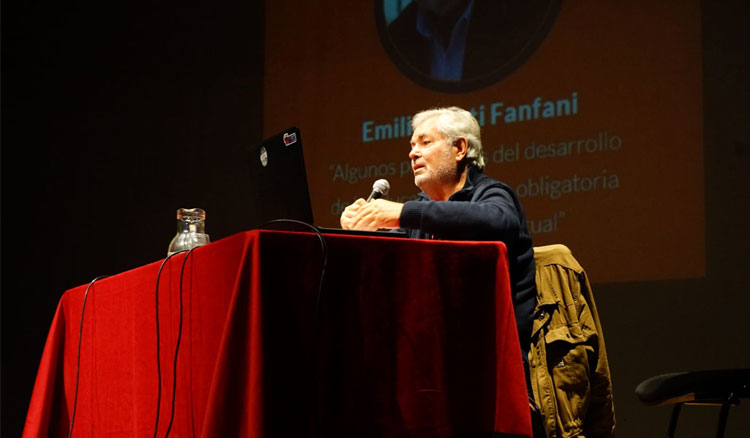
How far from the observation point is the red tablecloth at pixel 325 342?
4.17 ft

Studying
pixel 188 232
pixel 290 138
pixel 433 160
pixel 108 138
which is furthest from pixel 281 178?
pixel 108 138

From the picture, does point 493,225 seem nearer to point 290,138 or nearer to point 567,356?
point 567,356

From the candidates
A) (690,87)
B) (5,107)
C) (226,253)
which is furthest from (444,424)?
(5,107)

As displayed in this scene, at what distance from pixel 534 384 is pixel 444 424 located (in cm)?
42

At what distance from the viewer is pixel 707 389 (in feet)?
4.89

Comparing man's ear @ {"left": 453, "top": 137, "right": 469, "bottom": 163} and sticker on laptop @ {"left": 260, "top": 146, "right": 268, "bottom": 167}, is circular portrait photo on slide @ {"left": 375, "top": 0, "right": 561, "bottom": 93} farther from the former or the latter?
sticker on laptop @ {"left": 260, "top": 146, "right": 268, "bottom": 167}

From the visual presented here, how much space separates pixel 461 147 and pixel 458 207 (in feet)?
2.17

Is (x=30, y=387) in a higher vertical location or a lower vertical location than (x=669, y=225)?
lower

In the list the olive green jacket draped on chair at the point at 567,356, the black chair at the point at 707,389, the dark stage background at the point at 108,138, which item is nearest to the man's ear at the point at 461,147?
the olive green jacket draped on chair at the point at 567,356

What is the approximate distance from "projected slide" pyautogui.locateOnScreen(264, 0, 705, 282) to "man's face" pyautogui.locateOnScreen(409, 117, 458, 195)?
3.79 ft

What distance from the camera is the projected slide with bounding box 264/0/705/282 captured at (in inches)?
123

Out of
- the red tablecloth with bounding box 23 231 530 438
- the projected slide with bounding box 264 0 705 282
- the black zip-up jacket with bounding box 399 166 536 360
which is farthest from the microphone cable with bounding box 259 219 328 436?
the projected slide with bounding box 264 0 705 282

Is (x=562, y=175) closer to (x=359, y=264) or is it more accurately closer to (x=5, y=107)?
(x=359, y=264)

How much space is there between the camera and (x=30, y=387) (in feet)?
14.4
